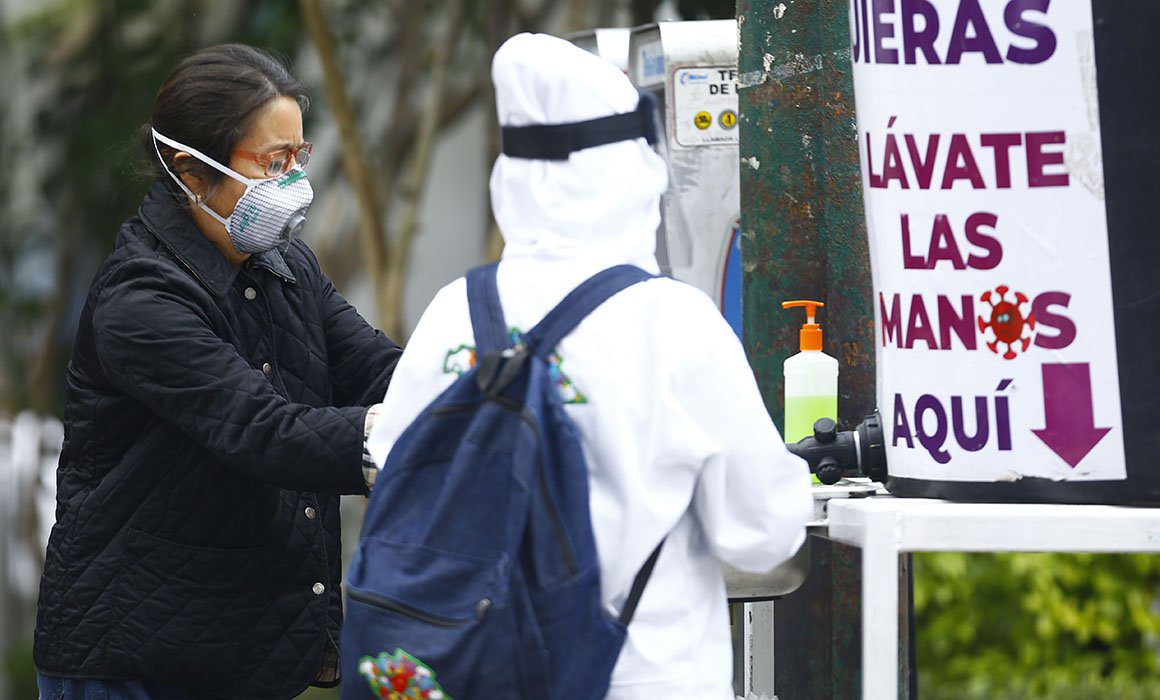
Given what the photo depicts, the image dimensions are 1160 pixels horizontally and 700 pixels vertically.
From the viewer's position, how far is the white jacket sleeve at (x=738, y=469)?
2.33m

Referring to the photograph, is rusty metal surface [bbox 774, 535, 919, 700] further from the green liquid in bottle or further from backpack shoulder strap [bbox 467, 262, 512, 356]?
backpack shoulder strap [bbox 467, 262, 512, 356]

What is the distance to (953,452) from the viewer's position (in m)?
2.66

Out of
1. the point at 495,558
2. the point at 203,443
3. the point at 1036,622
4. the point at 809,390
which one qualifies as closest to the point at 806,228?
the point at 809,390

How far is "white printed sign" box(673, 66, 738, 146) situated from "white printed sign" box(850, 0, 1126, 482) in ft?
5.61

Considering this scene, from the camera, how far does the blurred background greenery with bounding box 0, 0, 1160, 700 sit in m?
6.46

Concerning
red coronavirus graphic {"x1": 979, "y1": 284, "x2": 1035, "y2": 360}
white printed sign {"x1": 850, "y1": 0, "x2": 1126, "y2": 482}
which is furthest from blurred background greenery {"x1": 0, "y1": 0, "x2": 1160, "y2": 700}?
red coronavirus graphic {"x1": 979, "y1": 284, "x2": 1035, "y2": 360}

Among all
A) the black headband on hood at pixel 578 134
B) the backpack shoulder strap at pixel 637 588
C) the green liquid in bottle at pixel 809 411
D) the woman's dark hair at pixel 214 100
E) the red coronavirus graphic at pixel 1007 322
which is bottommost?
the backpack shoulder strap at pixel 637 588

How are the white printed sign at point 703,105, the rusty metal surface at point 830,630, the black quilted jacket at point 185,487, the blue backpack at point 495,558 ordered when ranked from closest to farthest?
1. the blue backpack at point 495,558
2. the black quilted jacket at point 185,487
3. the rusty metal surface at point 830,630
4. the white printed sign at point 703,105

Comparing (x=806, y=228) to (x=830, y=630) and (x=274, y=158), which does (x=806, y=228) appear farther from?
(x=274, y=158)

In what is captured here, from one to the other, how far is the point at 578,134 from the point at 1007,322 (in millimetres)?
→ 722

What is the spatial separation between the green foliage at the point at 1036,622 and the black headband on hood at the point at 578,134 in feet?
13.8

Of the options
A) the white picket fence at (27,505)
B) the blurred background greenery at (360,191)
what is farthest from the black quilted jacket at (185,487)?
the white picket fence at (27,505)

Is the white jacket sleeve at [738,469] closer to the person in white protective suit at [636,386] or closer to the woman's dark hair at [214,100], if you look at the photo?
the person in white protective suit at [636,386]

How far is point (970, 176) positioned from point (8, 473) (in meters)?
5.88
